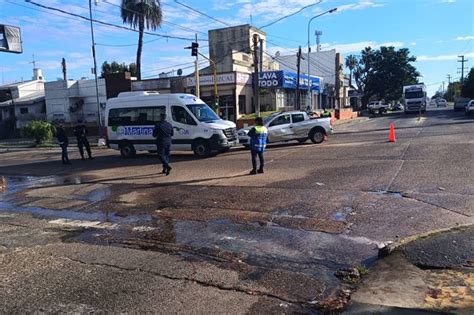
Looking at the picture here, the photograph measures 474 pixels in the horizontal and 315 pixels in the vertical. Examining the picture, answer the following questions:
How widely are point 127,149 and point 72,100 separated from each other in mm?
33733

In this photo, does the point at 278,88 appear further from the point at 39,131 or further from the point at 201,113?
the point at 201,113

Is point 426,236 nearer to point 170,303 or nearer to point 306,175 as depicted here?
Result: point 170,303

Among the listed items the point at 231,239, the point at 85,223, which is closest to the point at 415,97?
the point at 85,223

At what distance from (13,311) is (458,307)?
4285mm

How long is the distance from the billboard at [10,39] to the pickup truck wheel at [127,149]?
338 inches

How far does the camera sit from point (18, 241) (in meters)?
7.22

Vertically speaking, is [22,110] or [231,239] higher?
[22,110]

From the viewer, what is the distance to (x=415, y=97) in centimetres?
5550

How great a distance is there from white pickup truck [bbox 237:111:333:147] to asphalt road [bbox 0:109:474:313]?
23.4 feet

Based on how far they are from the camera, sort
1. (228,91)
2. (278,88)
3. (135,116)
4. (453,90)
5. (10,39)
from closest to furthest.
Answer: (10,39) < (135,116) < (228,91) < (278,88) < (453,90)

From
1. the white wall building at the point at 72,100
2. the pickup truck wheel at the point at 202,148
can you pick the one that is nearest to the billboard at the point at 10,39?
the pickup truck wheel at the point at 202,148

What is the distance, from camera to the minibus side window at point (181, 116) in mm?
18250

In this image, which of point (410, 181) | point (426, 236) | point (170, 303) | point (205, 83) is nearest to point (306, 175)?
point (410, 181)

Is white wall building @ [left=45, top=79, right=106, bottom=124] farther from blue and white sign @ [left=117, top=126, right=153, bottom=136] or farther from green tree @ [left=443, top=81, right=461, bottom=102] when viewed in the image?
green tree @ [left=443, top=81, right=461, bottom=102]
